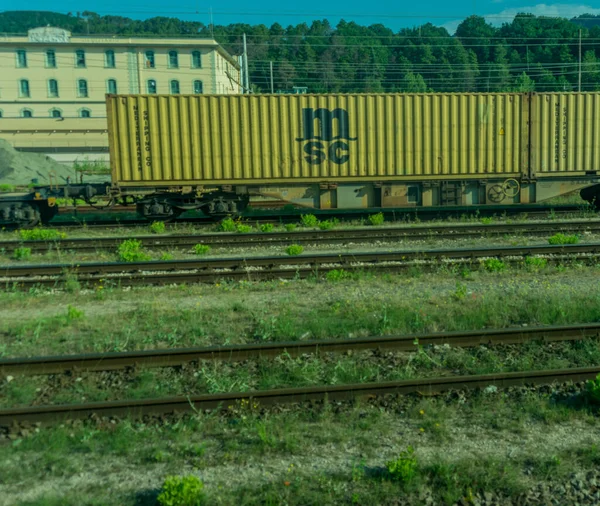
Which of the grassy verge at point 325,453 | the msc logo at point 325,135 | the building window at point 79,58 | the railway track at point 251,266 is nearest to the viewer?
the grassy verge at point 325,453

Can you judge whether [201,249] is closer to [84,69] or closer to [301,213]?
[301,213]

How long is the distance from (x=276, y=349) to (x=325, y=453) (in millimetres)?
2114

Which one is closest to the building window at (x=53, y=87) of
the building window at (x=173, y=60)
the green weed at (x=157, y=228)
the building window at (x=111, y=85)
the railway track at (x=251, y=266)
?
the building window at (x=111, y=85)

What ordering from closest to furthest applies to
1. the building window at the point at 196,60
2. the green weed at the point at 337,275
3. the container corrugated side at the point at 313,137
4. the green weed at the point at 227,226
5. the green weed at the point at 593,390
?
the green weed at the point at 593,390 < the green weed at the point at 337,275 < the green weed at the point at 227,226 < the container corrugated side at the point at 313,137 < the building window at the point at 196,60

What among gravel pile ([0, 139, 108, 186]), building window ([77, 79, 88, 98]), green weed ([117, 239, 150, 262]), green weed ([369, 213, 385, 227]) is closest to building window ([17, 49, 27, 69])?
building window ([77, 79, 88, 98])

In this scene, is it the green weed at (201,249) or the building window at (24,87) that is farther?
the building window at (24,87)

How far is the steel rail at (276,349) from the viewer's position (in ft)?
22.3

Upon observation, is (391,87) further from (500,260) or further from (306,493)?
(306,493)

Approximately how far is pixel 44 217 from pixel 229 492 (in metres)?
15.1

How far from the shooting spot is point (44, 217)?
17.9 metres

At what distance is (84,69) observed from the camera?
7325 centimetres

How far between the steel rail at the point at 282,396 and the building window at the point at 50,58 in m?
76.0

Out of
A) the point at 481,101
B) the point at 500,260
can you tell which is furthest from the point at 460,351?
the point at 481,101

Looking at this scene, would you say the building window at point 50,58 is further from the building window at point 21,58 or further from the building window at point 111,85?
Answer: the building window at point 111,85
